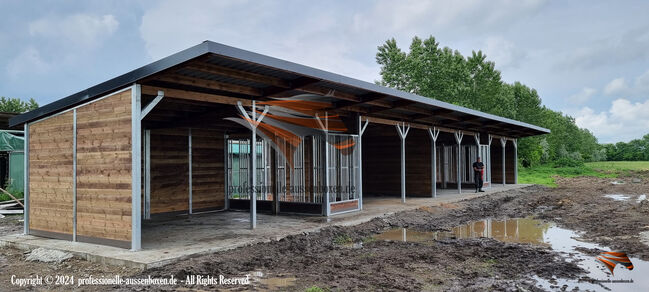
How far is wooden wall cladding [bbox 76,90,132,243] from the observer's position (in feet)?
19.3

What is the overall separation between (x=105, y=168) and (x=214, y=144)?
4641 millimetres

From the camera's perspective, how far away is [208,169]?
1062 centimetres

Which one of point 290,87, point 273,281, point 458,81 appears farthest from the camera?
point 458,81

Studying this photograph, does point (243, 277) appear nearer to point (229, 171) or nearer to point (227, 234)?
point (227, 234)

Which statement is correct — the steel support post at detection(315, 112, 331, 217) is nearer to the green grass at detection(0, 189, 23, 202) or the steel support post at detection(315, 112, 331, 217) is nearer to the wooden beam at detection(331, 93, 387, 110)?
the wooden beam at detection(331, 93, 387, 110)

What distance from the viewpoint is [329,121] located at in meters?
9.72

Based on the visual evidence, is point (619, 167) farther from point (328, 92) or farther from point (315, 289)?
point (315, 289)

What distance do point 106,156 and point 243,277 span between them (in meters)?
2.81

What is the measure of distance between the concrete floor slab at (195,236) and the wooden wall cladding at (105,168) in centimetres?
31

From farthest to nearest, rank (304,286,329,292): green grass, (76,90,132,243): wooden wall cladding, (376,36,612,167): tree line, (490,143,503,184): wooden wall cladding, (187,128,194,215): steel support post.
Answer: (376,36,612,167): tree line → (490,143,503,184): wooden wall cladding → (187,128,194,215): steel support post → (76,90,132,243): wooden wall cladding → (304,286,329,292): green grass

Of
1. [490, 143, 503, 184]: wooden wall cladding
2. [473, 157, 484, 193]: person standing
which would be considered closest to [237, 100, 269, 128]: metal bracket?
[473, 157, 484, 193]: person standing

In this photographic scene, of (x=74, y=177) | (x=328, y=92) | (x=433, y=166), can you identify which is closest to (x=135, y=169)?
(x=74, y=177)

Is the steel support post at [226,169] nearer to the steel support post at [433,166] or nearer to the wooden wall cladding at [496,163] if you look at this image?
the steel support post at [433,166]

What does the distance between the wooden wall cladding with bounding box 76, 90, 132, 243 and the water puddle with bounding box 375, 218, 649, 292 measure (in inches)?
159
